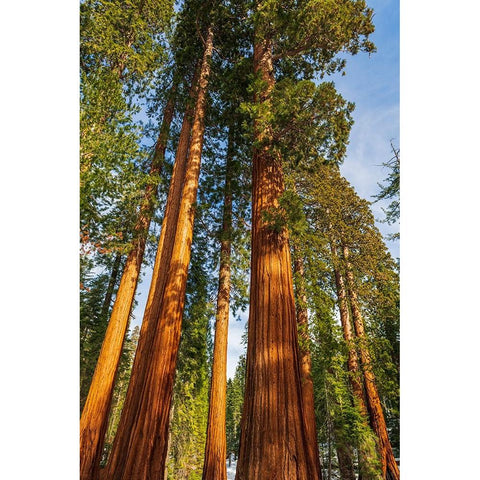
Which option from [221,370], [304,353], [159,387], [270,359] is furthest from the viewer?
[221,370]

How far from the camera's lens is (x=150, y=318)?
20.2 feet

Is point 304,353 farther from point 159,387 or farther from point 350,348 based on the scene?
point 159,387

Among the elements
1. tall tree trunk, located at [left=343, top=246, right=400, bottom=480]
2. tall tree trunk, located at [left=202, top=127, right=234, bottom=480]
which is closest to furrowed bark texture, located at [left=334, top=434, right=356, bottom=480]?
tall tree trunk, located at [left=343, top=246, right=400, bottom=480]

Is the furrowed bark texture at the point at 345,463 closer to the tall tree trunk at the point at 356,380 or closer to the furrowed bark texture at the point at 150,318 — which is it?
the tall tree trunk at the point at 356,380

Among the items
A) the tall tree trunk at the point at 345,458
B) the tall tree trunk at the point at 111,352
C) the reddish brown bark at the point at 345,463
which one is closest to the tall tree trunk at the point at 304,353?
the tall tree trunk at the point at 345,458

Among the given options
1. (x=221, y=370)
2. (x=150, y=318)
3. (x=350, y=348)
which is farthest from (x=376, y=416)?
(x=150, y=318)

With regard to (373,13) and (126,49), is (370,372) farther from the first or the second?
(126,49)

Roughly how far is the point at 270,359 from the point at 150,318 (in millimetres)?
4049

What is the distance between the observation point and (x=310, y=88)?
13.1ft

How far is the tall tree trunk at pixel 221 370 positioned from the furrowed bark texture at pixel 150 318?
1574mm

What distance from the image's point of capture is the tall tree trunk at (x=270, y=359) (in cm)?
242

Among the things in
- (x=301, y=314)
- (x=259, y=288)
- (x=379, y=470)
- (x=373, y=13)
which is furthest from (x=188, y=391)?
(x=373, y=13)

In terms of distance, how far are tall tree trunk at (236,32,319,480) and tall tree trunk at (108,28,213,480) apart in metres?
2.34
